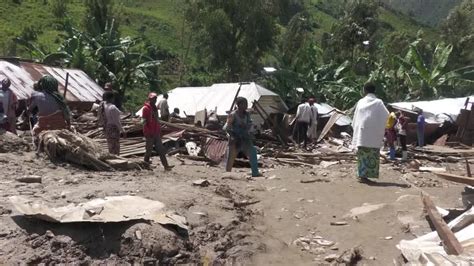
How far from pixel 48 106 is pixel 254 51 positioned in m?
25.2

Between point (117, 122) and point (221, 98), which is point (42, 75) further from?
point (117, 122)

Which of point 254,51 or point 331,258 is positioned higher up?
point 254,51

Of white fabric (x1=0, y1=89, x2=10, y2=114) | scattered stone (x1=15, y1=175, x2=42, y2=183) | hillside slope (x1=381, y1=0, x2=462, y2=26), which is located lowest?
scattered stone (x1=15, y1=175, x2=42, y2=183)

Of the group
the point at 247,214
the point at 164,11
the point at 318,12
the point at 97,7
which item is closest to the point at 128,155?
the point at 247,214

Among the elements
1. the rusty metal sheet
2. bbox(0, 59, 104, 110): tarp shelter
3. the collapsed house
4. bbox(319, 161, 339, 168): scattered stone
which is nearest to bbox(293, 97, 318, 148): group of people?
bbox(319, 161, 339, 168): scattered stone

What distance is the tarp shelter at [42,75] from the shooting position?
1694 centimetres

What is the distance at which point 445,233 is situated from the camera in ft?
16.1

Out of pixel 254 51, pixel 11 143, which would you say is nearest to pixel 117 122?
pixel 11 143

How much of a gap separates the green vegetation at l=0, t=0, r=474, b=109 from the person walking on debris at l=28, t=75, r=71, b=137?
16292 mm

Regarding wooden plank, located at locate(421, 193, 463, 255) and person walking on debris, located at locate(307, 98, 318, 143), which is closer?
wooden plank, located at locate(421, 193, 463, 255)

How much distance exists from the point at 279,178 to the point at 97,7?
2446 centimetres

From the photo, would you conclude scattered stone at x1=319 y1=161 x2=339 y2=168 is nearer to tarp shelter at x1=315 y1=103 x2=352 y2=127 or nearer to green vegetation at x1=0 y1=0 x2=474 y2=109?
tarp shelter at x1=315 y1=103 x2=352 y2=127

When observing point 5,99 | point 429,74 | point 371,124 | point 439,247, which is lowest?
point 439,247

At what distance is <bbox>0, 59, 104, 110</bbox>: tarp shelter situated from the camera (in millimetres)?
16938
